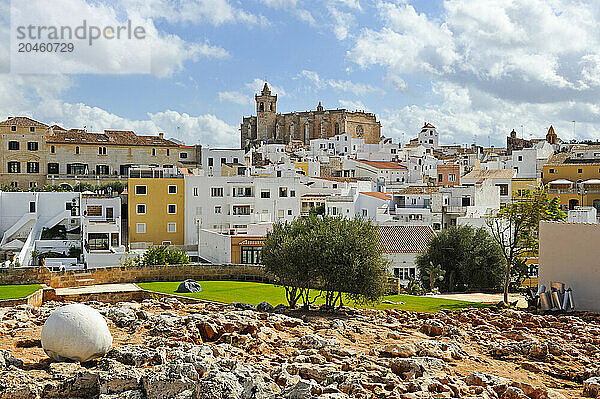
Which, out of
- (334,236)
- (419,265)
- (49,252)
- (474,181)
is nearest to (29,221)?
(49,252)

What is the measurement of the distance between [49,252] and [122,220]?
8.97 meters

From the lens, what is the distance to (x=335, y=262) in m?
23.1

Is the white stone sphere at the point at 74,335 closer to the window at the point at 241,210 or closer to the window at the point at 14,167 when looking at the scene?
the window at the point at 241,210

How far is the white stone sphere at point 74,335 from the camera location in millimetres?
12195

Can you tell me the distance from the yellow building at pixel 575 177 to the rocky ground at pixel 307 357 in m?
A: 38.5

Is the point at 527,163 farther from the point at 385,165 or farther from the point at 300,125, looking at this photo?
the point at 300,125

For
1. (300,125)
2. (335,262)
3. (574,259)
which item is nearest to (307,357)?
(335,262)

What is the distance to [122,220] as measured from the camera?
5409cm

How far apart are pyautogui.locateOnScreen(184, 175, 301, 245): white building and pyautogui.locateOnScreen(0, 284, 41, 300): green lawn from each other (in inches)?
942

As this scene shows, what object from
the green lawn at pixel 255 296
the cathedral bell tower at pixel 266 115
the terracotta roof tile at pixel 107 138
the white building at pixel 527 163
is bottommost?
the green lawn at pixel 255 296

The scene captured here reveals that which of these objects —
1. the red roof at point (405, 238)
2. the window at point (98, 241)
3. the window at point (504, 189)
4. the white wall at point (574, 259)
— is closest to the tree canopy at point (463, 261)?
the red roof at point (405, 238)

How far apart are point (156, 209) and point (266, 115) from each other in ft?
283

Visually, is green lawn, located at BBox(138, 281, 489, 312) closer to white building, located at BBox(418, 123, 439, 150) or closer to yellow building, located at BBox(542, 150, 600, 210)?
yellow building, located at BBox(542, 150, 600, 210)

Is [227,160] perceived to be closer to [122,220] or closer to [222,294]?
[122,220]
